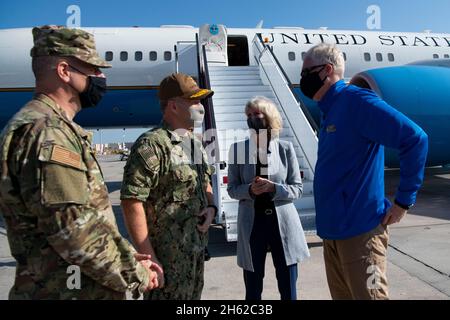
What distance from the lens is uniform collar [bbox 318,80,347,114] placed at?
2115 mm

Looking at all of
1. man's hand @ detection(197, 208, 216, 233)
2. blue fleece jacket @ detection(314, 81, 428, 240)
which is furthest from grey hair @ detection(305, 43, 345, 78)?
man's hand @ detection(197, 208, 216, 233)

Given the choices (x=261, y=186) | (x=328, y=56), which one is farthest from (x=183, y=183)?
(x=328, y=56)

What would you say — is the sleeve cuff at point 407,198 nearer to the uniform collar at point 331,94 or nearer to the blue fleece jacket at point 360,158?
the blue fleece jacket at point 360,158

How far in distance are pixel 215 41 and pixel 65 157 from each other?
8.96 metres

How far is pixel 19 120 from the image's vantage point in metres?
1.32

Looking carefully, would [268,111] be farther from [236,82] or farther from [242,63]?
[242,63]

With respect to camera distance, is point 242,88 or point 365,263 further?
point 242,88

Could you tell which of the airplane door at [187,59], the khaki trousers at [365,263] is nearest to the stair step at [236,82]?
the airplane door at [187,59]

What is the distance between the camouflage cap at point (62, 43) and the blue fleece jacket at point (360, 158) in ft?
4.43

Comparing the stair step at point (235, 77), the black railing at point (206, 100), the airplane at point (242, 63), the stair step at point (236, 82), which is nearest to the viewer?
the black railing at point (206, 100)

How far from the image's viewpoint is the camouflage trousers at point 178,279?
6.70ft

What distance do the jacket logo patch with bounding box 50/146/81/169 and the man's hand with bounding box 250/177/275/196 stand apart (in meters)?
1.46

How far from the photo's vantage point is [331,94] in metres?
2.13

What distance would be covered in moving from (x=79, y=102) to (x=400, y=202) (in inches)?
66.4
